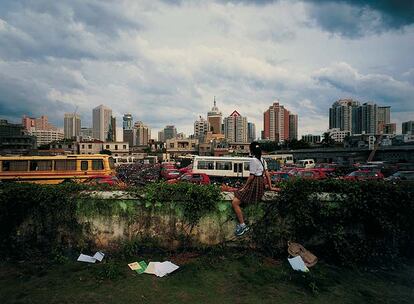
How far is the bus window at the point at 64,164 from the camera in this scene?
19.5m

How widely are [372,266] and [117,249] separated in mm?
4796

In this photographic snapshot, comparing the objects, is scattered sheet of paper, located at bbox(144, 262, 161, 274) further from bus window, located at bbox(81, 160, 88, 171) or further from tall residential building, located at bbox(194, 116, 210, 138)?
tall residential building, located at bbox(194, 116, 210, 138)

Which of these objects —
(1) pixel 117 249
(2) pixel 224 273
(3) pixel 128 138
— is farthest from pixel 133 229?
(3) pixel 128 138

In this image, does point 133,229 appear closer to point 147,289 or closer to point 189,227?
point 189,227

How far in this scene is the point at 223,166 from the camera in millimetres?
27297

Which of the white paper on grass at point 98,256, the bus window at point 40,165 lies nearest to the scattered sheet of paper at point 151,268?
the white paper on grass at point 98,256

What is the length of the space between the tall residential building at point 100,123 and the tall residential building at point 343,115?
467 feet

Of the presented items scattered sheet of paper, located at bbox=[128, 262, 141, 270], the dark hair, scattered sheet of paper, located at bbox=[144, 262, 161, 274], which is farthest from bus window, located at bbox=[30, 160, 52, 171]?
the dark hair

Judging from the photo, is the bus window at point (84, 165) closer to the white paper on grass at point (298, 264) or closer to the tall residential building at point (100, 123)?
the white paper on grass at point (298, 264)

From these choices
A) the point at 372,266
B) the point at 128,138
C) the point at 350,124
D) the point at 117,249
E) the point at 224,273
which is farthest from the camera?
the point at 128,138

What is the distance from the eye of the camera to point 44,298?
3.83 m

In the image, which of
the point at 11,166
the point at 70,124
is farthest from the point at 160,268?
the point at 70,124

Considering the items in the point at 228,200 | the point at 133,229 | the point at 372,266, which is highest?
the point at 228,200

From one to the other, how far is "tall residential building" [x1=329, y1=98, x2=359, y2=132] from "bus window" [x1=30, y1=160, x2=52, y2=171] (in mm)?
152168
